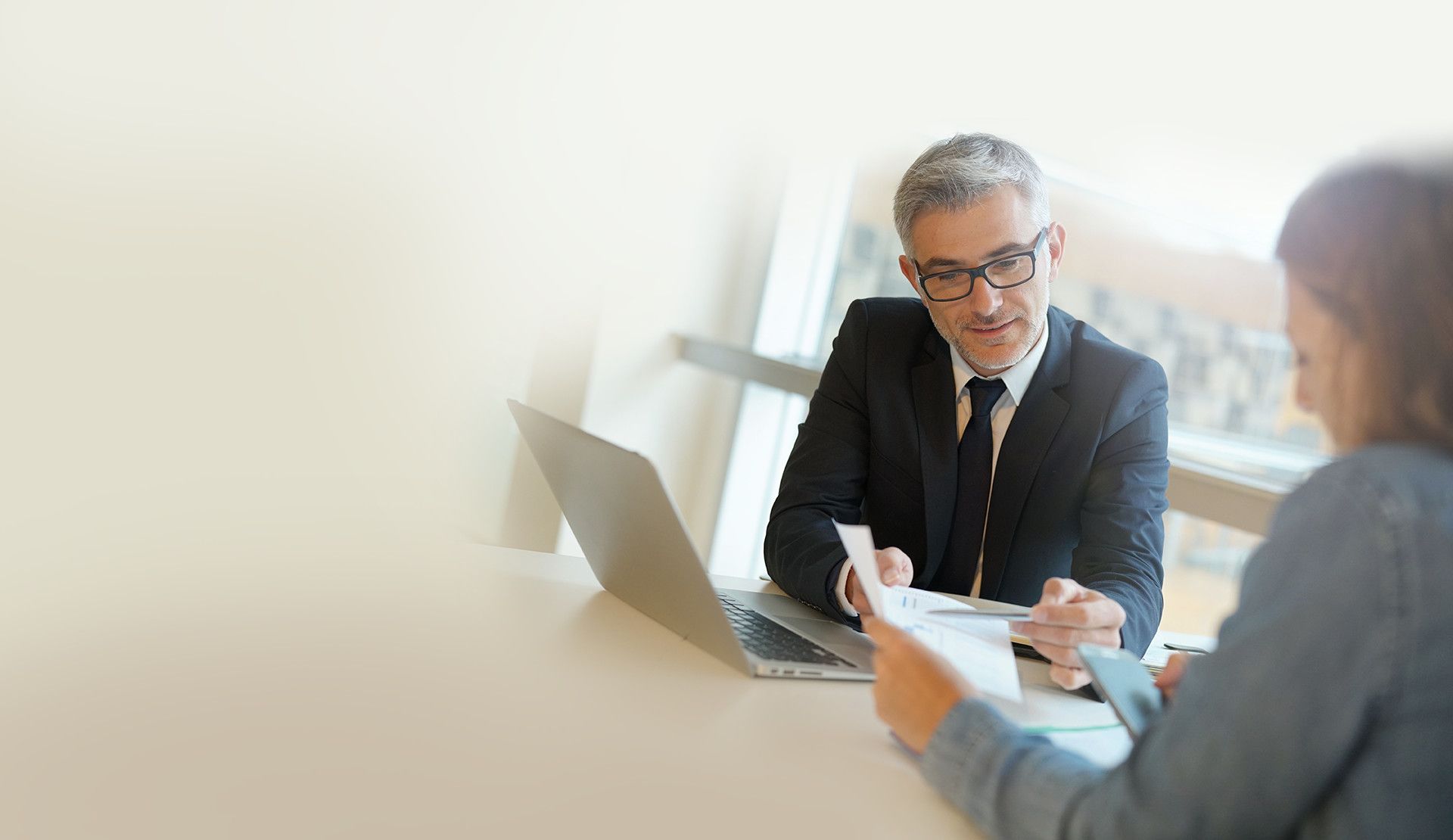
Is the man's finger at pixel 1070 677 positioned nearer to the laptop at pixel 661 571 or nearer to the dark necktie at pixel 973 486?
the laptop at pixel 661 571

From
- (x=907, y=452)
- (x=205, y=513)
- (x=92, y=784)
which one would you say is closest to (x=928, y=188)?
(x=907, y=452)

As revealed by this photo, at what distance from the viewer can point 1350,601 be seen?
0.72 metres

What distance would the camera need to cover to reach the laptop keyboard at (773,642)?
137 cm

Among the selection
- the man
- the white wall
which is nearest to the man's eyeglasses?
the man

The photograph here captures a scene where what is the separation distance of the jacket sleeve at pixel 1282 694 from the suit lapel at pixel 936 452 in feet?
3.58

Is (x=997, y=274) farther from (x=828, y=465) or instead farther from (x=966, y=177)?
(x=828, y=465)

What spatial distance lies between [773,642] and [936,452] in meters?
0.64

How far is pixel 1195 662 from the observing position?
0.83 metres

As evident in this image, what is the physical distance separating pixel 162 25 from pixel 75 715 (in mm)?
2425

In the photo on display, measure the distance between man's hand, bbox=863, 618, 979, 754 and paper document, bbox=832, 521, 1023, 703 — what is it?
0.07 m

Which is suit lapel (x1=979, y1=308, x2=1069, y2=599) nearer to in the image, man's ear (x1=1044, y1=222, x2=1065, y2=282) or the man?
the man

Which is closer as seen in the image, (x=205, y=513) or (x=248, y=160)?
(x=205, y=513)

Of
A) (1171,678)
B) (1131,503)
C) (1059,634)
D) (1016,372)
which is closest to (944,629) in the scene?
(1059,634)

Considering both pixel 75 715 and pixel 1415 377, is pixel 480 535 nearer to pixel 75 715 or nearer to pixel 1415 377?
pixel 75 715
